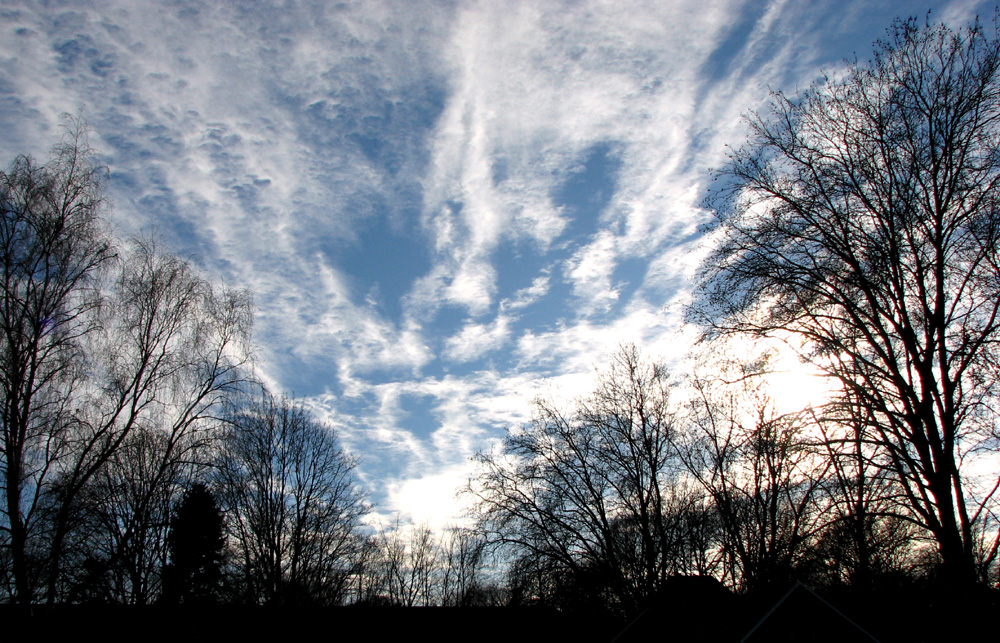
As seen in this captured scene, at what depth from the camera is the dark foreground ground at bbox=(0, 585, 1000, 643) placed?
33.6 feet

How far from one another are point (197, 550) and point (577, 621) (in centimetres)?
1572

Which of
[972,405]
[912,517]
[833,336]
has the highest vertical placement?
[833,336]

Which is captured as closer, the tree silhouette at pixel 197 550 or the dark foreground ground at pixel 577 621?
the dark foreground ground at pixel 577 621

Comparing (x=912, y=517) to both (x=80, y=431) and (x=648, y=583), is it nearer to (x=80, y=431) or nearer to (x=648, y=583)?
(x=648, y=583)

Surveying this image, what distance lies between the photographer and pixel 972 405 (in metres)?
9.60

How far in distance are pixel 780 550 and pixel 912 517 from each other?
1079 cm

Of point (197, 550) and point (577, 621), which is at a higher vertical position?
point (197, 550)

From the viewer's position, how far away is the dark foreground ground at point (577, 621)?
1025 cm

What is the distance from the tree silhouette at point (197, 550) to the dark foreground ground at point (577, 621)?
8.17 ft

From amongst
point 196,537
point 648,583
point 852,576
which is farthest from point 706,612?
point 196,537

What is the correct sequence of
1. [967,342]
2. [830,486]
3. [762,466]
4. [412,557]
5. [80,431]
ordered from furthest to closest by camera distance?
[412,557] → [762,466] → [80,431] → [830,486] → [967,342]

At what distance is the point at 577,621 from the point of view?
74.1ft

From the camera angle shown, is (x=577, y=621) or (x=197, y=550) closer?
(x=577, y=621)

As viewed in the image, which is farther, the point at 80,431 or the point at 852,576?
the point at 852,576
